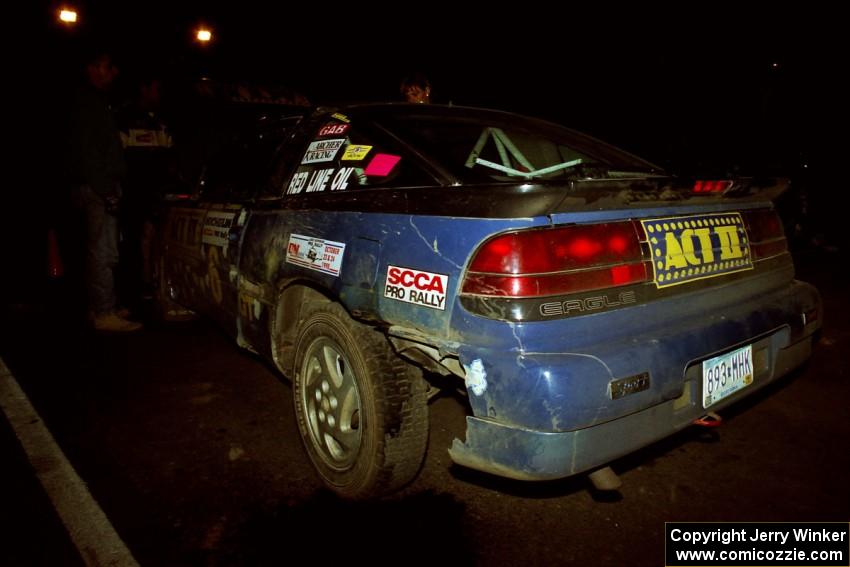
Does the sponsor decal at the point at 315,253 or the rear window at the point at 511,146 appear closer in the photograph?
the sponsor decal at the point at 315,253

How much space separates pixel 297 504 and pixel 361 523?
31cm

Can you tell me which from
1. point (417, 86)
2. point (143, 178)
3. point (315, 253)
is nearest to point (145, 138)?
point (143, 178)

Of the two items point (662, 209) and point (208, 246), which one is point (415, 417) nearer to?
point (662, 209)

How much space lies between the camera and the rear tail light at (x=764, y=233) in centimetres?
227

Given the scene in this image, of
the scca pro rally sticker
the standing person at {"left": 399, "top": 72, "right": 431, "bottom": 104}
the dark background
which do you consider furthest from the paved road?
the dark background

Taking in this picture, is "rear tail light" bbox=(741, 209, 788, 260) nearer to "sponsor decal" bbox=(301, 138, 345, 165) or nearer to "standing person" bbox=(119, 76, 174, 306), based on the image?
"sponsor decal" bbox=(301, 138, 345, 165)

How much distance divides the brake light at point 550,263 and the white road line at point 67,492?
1.57 meters

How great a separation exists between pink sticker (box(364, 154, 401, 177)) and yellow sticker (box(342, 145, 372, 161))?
8 centimetres

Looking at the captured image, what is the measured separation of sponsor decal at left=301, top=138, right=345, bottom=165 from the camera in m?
2.61

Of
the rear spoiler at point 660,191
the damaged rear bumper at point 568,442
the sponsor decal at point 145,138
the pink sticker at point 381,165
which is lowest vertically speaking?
the damaged rear bumper at point 568,442

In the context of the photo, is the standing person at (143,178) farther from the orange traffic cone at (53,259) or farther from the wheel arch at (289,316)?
the wheel arch at (289,316)

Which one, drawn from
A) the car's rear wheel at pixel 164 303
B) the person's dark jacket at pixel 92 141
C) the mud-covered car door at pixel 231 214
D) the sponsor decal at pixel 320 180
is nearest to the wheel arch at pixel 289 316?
the mud-covered car door at pixel 231 214

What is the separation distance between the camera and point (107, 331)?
470 cm

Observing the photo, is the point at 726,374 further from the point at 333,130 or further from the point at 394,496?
the point at 333,130
